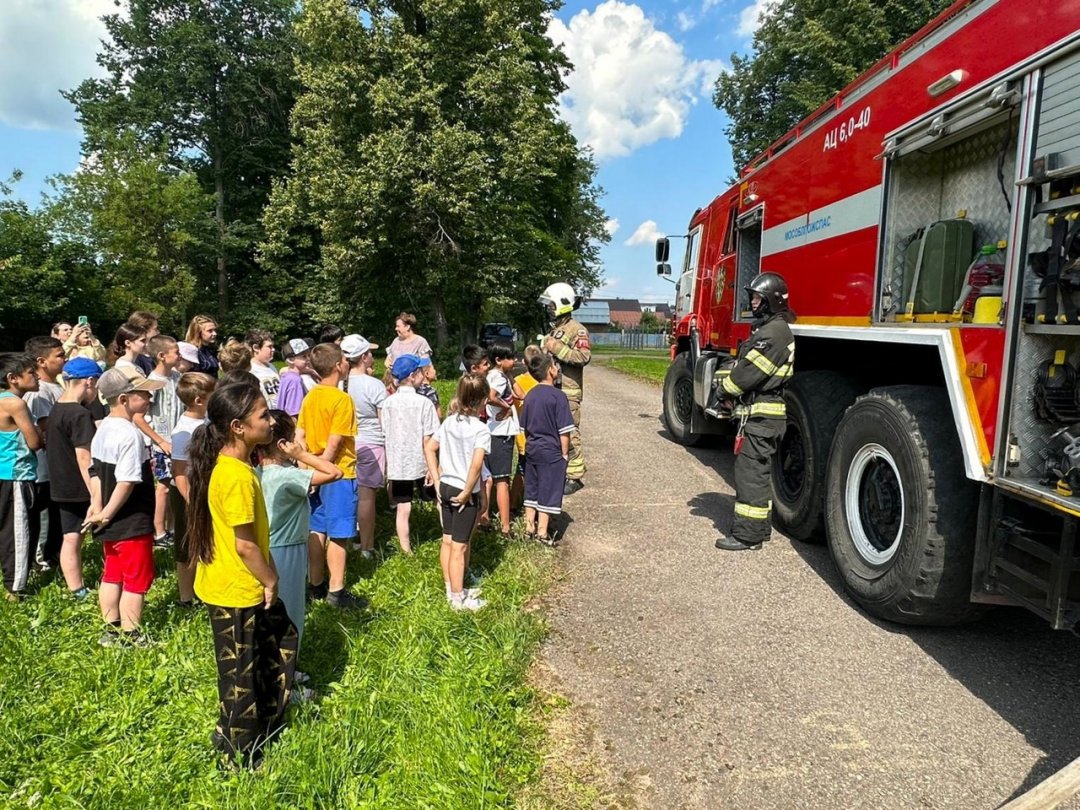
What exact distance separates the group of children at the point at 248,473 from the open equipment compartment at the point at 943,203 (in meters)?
2.38

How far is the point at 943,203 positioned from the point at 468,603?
3.72 m

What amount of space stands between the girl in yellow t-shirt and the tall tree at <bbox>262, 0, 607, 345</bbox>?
15.1 meters

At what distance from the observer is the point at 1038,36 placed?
2.87m

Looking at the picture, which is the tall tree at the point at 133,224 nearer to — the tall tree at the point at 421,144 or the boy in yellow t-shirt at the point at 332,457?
the tall tree at the point at 421,144

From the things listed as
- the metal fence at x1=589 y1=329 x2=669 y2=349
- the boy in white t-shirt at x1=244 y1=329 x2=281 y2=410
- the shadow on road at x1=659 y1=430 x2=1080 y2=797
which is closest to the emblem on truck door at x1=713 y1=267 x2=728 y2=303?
the shadow on road at x1=659 y1=430 x2=1080 y2=797

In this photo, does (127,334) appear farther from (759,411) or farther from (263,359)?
(759,411)

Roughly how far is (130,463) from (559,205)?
24.0 metres

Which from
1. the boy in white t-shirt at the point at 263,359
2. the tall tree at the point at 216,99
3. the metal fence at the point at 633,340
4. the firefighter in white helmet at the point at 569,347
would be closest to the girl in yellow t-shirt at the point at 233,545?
the boy in white t-shirt at the point at 263,359

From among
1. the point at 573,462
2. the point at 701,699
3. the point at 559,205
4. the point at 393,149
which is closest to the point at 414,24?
the point at 393,149

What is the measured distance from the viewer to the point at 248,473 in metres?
2.47

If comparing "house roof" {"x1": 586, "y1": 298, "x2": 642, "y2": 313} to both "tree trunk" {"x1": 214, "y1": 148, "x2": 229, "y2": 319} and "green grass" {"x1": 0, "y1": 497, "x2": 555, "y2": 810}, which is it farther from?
"green grass" {"x1": 0, "y1": 497, "x2": 555, "y2": 810}

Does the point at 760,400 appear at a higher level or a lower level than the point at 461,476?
higher

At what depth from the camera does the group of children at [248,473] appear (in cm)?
252

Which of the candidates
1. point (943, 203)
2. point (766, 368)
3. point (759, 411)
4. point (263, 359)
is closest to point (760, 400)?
point (759, 411)
